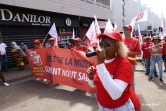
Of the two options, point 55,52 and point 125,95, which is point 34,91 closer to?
point 55,52

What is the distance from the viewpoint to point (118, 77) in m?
1.68

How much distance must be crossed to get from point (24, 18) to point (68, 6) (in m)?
4.88

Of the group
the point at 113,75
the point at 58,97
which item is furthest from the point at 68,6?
the point at 113,75

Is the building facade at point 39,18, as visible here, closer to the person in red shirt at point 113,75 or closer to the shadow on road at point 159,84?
the shadow on road at point 159,84

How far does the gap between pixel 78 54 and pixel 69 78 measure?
0.88m

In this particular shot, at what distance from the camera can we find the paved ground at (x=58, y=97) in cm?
443

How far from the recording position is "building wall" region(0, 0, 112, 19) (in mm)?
11641

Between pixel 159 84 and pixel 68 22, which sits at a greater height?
pixel 68 22

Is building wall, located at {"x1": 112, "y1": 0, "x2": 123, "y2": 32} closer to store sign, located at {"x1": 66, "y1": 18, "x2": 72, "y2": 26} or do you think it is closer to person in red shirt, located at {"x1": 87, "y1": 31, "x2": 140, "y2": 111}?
store sign, located at {"x1": 66, "y1": 18, "x2": 72, "y2": 26}

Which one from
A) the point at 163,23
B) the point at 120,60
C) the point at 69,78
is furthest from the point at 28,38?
the point at 120,60

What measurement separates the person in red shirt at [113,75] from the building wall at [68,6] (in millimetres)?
10117

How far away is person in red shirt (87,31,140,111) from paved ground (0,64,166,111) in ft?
8.31

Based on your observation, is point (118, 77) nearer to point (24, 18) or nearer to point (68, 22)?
point (24, 18)

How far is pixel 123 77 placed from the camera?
1671 mm
